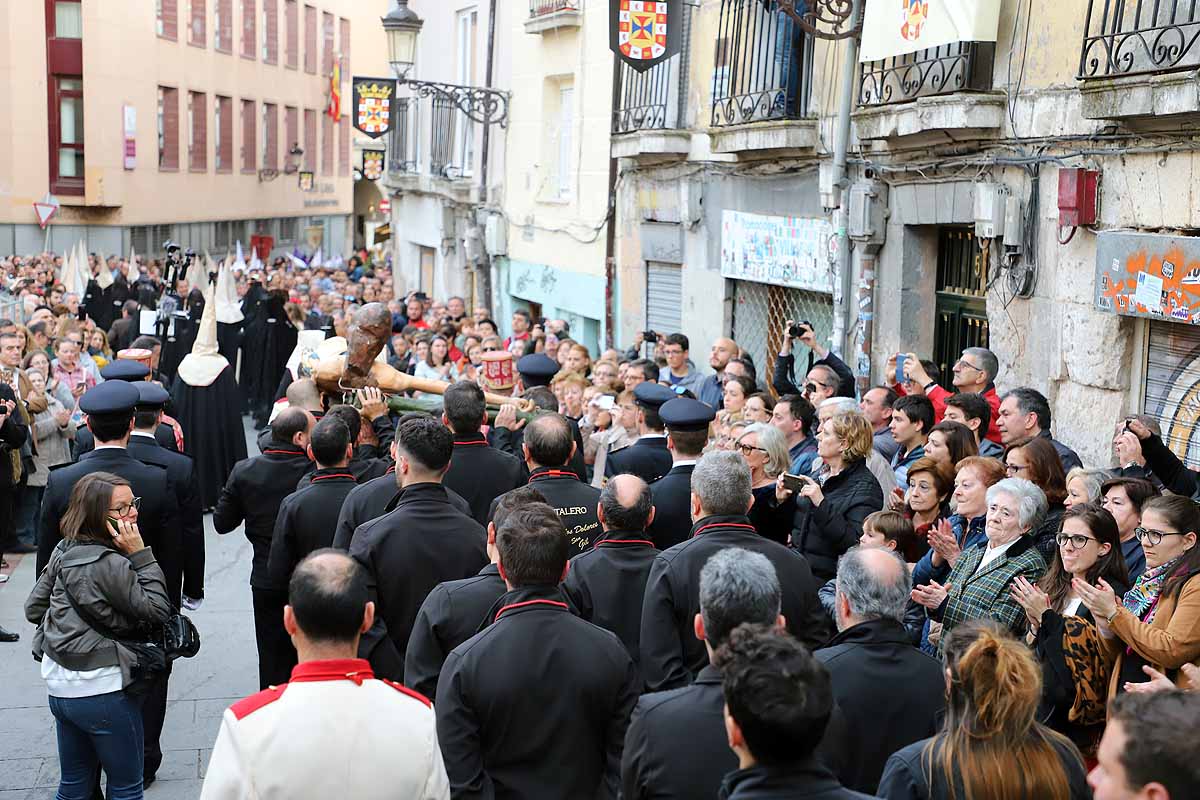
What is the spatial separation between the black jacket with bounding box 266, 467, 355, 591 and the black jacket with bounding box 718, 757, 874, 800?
3.80 m

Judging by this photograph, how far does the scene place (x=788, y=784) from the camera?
9.97ft

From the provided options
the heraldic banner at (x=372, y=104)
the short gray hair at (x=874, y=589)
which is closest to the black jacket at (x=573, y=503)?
the short gray hair at (x=874, y=589)

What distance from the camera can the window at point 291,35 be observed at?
141 ft

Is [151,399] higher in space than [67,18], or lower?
lower

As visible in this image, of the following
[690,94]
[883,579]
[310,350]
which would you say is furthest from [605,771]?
[690,94]

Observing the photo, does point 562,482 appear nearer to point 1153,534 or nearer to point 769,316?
point 1153,534

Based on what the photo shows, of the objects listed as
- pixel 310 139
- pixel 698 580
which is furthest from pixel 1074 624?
pixel 310 139

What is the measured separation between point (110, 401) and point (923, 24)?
17.9 ft

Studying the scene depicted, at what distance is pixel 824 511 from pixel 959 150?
4272 millimetres

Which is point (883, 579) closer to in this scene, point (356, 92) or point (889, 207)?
point (889, 207)

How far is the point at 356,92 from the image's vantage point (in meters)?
→ 21.9

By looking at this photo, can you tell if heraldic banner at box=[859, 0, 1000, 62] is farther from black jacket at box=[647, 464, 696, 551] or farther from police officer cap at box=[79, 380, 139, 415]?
police officer cap at box=[79, 380, 139, 415]

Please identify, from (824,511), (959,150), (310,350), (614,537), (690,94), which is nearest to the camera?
(614,537)

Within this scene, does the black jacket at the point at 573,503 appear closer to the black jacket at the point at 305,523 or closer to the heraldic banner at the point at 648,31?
the black jacket at the point at 305,523
